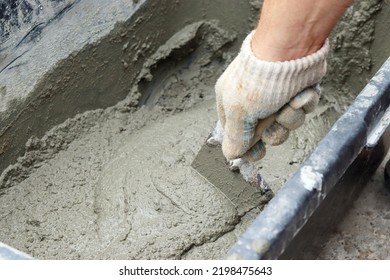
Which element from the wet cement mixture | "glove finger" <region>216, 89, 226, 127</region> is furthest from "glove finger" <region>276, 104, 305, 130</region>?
the wet cement mixture

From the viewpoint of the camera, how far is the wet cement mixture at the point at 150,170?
6.43ft

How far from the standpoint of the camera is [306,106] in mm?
1509

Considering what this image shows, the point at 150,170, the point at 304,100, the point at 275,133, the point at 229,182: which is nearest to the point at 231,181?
the point at 229,182

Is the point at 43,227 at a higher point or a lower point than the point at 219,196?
higher

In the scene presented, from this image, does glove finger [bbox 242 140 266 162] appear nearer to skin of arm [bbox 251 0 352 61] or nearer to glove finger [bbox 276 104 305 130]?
glove finger [bbox 276 104 305 130]

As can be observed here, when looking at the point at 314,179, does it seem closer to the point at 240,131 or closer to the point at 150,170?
the point at 240,131

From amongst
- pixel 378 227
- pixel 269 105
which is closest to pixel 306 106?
pixel 269 105

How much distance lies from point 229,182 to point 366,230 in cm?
47

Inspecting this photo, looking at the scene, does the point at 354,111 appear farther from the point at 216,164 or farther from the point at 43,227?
the point at 43,227

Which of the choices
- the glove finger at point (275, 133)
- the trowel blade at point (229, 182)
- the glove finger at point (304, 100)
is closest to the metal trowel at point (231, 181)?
the trowel blade at point (229, 182)

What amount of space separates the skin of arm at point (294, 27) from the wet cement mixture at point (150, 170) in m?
0.75

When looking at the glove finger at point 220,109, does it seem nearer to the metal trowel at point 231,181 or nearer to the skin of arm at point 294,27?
the skin of arm at point 294,27

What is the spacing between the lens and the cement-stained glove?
55.8 inches
